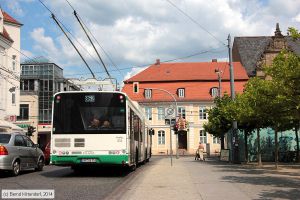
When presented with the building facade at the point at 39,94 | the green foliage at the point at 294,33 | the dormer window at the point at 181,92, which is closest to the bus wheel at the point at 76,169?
the green foliage at the point at 294,33

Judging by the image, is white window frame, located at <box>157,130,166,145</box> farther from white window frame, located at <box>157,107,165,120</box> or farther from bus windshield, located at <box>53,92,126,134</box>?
bus windshield, located at <box>53,92,126,134</box>

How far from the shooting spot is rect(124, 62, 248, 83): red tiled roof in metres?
78.6

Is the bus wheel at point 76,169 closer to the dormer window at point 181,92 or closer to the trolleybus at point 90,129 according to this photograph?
the trolleybus at point 90,129

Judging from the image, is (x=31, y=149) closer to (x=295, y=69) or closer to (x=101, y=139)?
(x=101, y=139)

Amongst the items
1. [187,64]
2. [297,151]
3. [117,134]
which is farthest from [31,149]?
[187,64]

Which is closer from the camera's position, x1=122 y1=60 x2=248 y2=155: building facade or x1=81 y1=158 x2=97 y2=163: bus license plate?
x1=81 y1=158 x2=97 y2=163: bus license plate

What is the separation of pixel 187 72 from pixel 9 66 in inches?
1674

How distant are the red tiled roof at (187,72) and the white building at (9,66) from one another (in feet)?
110

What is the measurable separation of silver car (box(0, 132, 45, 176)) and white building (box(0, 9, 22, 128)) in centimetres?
2148

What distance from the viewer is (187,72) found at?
266 feet

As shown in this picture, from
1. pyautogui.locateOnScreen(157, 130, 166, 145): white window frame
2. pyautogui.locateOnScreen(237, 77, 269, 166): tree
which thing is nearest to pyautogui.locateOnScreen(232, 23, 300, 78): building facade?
pyautogui.locateOnScreen(157, 130, 166, 145): white window frame

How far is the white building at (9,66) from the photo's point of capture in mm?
41219

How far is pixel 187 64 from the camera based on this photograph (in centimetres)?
8488

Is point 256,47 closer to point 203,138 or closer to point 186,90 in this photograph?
point 186,90
